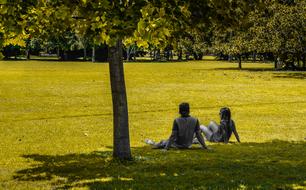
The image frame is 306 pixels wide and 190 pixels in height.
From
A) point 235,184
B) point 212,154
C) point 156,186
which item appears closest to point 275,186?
point 235,184

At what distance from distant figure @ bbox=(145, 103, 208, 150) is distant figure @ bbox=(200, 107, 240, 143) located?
140 centimetres

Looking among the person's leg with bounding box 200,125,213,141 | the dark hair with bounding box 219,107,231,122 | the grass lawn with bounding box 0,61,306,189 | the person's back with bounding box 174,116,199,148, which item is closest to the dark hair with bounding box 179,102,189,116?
the person's back with bounding box 174,116,199,148

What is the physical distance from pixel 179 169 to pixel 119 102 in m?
2.16

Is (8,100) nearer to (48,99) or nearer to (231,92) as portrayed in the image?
(48,99)

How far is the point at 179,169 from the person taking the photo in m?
11.0

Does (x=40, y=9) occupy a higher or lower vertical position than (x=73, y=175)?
higher

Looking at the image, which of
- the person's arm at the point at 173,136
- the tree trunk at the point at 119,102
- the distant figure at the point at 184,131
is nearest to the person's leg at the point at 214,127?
the distant figure at the point at 184,131

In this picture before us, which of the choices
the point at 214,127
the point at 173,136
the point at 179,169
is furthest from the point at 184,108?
the point at 214,127

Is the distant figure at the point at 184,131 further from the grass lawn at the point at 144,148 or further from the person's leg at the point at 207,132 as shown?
the person's leg at the point at 207,132

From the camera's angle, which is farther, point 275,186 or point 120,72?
point 120,72

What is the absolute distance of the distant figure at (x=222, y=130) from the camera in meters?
14.2

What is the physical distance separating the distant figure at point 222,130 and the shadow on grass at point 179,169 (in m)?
0.71

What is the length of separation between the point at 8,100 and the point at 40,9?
795 inches

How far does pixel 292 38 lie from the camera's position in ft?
188
